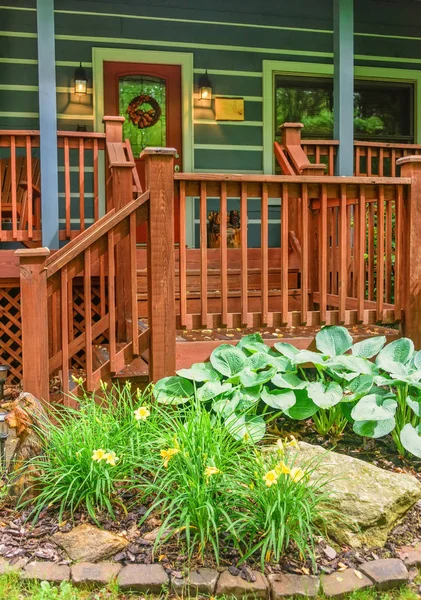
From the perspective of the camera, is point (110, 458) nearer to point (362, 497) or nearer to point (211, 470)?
point (211, 470)

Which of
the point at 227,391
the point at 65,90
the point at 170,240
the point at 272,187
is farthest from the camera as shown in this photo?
the point at 65,90

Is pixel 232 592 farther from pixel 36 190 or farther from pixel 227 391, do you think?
pixel 36 190

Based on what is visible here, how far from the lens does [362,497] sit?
254cm

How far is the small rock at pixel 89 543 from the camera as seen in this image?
2316mm

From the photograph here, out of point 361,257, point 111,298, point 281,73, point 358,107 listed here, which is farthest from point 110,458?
point 358,107

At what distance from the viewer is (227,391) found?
10.4 feet

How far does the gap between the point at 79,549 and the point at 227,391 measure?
1102mm

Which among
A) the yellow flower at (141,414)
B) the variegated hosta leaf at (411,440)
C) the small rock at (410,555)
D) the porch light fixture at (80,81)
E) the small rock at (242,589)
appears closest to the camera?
the small rock at (242,589)

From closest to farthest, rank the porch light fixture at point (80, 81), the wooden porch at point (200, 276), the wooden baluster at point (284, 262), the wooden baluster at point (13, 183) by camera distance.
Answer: the wooden porch at point (200, 276) → the wooden baluster at point (284, 262) → the wooden baluster at point (13, 183) → the porch light fixture at point (80, 81)

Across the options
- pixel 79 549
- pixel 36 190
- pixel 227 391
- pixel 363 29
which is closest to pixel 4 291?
pixel 36 190

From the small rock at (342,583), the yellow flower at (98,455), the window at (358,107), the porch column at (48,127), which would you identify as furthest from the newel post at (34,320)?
the window at (358,107)

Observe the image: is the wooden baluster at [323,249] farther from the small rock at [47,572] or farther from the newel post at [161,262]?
the small rock at [47,572]

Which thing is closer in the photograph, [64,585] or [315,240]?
[64,585]

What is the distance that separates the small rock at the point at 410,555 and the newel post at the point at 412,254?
160 cm
